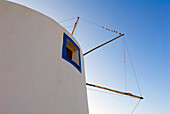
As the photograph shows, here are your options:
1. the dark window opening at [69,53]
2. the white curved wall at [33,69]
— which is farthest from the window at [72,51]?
the white curved wall at [33,69]

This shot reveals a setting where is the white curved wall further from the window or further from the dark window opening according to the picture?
the dark window opening

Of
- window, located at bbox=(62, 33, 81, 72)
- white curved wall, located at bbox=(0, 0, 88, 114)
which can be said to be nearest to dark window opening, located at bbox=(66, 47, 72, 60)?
window, located at bbox=(62, 33, 81, 72)

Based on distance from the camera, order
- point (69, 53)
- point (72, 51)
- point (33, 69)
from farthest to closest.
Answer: point (72, 51), point (69, 53), point (33, 69)

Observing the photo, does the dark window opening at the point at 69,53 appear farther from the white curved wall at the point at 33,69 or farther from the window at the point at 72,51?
the white curved wall at the point at 33,69

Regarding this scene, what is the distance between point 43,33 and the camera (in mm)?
3814

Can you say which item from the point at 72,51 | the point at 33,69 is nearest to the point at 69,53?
the point at 72,51

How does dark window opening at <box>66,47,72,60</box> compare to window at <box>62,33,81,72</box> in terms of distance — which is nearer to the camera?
window at <box>62,33,81,72</box>

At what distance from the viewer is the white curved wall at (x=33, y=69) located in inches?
101

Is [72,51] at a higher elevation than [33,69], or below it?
higher

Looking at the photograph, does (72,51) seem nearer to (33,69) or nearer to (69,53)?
(69,53)

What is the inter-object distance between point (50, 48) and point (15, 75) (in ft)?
4.24

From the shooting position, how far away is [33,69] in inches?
119

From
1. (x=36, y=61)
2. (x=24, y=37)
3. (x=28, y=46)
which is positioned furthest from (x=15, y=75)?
(x=24, y=37)

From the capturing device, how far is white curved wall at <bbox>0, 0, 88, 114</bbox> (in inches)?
101
